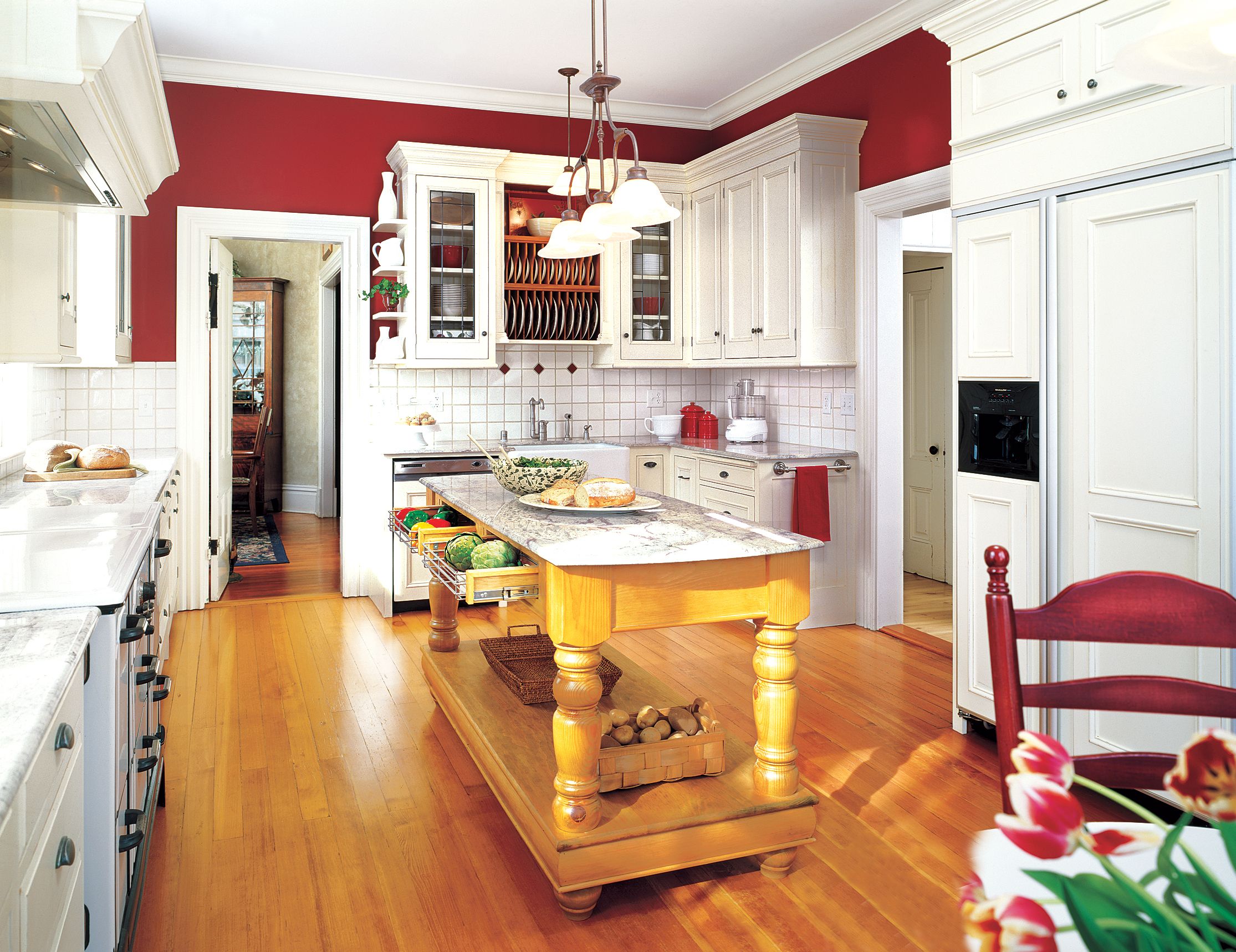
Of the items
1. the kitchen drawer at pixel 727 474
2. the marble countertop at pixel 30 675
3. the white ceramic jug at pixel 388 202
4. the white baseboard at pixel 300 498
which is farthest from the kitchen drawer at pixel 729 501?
the white baseboard at pixel 300 498

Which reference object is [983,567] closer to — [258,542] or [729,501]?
[729,501]

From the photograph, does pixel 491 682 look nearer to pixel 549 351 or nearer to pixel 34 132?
pixel 34 132

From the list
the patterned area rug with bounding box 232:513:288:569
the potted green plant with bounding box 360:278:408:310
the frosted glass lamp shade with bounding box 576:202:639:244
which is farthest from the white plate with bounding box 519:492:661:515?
the patterned area rug with bounding box 232:513:288:569

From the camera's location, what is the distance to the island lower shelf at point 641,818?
228cm

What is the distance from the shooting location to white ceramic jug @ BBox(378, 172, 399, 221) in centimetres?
543

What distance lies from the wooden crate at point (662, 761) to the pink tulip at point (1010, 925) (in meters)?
1.98

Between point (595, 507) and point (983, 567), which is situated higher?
point (595, 507)

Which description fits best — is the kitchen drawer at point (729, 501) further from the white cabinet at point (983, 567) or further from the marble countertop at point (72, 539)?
the marble countertop at point (72, 539)

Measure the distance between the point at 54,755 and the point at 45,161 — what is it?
4.52 ft

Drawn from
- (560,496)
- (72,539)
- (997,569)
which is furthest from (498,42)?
(997,569)

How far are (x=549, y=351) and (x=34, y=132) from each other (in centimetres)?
440

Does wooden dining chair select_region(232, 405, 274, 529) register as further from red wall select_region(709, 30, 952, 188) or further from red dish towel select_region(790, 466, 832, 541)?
red wall select_region(709, 30, 952, 188)

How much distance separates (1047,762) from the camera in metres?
→ 0.56

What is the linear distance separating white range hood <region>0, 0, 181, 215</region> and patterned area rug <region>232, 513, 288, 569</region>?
4.68 metres
